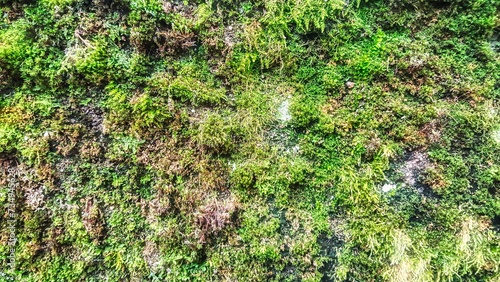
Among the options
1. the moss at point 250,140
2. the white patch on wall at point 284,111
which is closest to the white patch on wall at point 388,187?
the moss at point 250,140

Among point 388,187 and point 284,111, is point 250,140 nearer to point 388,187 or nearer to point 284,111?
point 284,111

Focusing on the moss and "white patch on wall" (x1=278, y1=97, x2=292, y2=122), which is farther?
"white patch on wall" (x1=278, y1=97, x2=292, y2=122)

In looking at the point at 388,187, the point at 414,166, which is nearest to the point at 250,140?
the point at 388,187

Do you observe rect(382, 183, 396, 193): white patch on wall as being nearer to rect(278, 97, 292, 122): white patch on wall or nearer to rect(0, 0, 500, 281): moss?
rect(0, 0, 500, 281): moss

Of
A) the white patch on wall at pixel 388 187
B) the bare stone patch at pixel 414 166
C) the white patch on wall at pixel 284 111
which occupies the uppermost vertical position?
the white patch on wall at pixel 284 111

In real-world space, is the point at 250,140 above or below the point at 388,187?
above

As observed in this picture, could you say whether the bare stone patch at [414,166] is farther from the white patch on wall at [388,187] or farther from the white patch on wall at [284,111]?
the white patch on wall at [284,111]

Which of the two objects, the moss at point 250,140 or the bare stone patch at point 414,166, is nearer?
the moss at point 250,140

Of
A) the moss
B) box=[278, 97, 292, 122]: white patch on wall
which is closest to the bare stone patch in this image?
the moss

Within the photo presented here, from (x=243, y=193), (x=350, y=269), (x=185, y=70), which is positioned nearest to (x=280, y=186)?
(x=243, y=193)

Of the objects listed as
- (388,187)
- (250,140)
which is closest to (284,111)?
(250,140)

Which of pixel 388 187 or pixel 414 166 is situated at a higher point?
pixel 414 166

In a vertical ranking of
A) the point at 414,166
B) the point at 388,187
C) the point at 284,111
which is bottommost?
the point at 388,187
